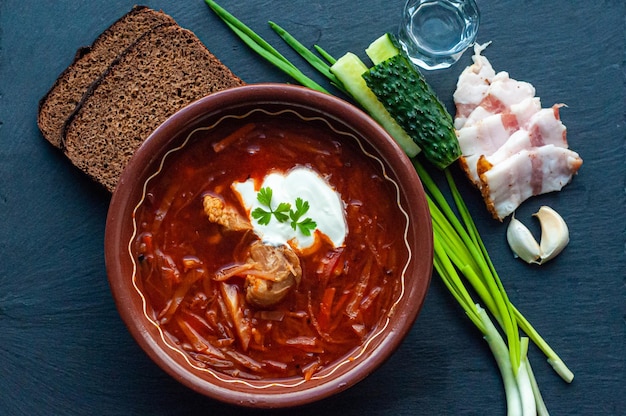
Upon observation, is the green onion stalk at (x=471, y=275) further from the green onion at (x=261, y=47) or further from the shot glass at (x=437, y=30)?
the shot glass at (x=437, y=30)

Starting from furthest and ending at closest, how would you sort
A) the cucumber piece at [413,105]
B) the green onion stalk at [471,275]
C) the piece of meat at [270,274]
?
the green onion stalk at [471,275], the cucumber piece at [413,105], the piece of meat at [270,274]

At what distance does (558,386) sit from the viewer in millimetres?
3738

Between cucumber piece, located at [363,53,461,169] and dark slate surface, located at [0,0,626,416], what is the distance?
0.29 metres

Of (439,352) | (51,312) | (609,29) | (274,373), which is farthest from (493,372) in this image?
(51,312)

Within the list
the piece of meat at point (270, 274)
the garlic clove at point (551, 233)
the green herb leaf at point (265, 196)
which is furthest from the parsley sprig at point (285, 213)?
the garlic clove at point (551, 233)

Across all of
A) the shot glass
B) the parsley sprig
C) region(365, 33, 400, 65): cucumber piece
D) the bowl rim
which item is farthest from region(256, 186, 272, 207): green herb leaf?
the shot glass

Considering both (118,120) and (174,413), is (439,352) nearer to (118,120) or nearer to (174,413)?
(174,413)

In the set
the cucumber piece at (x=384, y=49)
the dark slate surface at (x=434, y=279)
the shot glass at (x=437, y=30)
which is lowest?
the dark slate surface at (x=434, y=279)

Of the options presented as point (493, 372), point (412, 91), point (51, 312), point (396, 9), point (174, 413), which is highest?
point (396, 9)

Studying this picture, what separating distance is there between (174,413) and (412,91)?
1.92 meters

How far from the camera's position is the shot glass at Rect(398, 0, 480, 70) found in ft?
12.4

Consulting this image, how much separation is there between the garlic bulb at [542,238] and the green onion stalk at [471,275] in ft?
0.52

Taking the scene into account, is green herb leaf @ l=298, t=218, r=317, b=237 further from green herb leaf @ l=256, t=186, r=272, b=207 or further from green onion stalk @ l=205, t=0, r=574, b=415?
green onion stalk @ l=205, t=0, r=574, b=415

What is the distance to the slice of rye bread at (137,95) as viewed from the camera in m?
3.58
